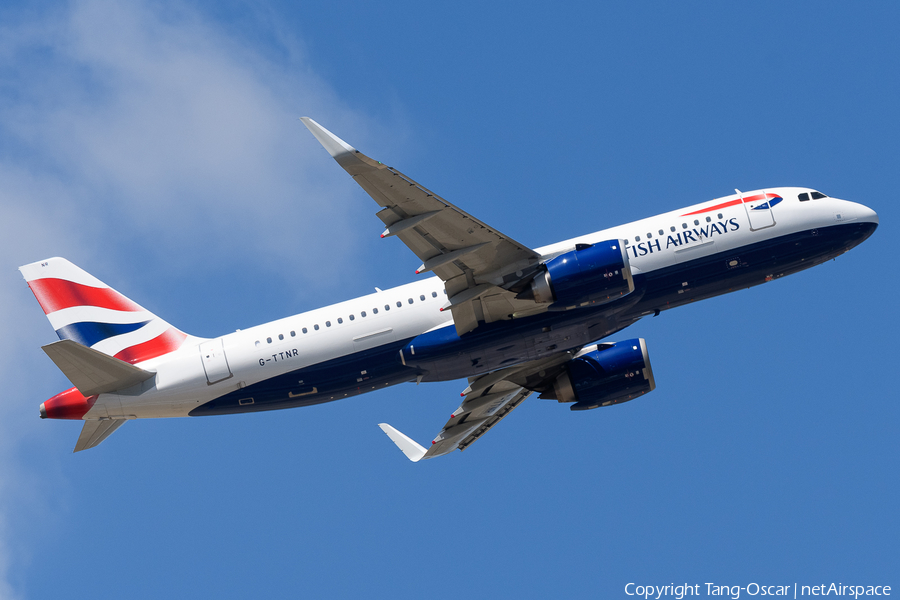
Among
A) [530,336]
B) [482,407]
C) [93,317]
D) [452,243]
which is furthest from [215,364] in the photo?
[482,407]

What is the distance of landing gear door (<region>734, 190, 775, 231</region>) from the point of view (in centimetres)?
3791

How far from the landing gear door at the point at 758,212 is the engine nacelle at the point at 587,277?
627 cm

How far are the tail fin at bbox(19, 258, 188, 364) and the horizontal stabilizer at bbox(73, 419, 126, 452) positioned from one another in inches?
103

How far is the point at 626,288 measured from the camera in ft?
116

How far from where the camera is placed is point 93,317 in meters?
39.7

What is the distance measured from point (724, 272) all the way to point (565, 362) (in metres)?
8.78

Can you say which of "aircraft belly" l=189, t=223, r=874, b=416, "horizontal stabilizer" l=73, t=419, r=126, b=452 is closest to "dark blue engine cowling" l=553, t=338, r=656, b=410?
"aircraft belly" l=189, t=223, r=874, b=416

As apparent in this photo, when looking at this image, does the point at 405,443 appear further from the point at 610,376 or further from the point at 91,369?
the point at 91,369

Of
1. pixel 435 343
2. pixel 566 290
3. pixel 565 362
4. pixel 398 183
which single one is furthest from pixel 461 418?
pixel 398 183

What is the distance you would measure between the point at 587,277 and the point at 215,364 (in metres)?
15.3

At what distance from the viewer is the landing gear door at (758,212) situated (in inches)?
1492

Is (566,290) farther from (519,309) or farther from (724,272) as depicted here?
(724,272)

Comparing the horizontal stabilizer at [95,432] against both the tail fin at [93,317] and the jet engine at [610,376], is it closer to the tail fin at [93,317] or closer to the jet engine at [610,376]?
the tail fin at [93,317]

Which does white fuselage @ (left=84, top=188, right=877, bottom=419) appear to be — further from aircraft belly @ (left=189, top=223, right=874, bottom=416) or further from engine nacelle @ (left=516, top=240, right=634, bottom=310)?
engine nacelle @ (left=516, top=240, right=634, bottom=310)
